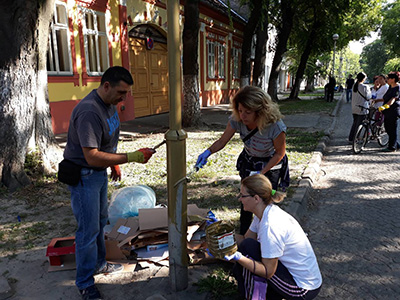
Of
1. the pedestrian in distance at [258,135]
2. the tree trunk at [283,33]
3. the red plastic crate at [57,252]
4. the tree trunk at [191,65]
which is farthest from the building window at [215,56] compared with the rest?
the red plastic crate at [57,252]

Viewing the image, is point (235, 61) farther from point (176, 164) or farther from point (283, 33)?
point (176, 164)

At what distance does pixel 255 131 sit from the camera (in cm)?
290

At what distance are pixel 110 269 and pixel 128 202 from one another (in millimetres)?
1018

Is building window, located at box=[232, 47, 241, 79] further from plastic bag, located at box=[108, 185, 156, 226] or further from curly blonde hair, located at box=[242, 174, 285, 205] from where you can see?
curly blonde hair, located at box=[242, 174, 285, 205]

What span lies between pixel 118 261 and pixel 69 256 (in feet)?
1.71

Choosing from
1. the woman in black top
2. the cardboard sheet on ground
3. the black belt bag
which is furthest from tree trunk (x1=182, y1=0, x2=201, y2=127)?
the black belt bag

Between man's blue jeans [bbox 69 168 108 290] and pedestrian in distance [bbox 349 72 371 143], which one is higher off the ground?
pedestrian in distance [bbox 349 72 371 143]

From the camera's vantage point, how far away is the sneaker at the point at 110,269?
2.92 metres

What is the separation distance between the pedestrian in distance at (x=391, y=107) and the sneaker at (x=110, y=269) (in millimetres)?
6825

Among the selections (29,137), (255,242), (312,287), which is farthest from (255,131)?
(29,137)

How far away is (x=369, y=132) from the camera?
8031 mm

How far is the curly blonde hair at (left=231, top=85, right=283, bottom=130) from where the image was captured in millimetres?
2674

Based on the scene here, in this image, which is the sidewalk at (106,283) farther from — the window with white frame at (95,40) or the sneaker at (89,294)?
the window with white frame at (95,40)

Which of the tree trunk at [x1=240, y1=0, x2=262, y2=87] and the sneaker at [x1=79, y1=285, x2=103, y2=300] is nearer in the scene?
the sneaker at [x1=79, y1=285, x2=103, y2=300]
